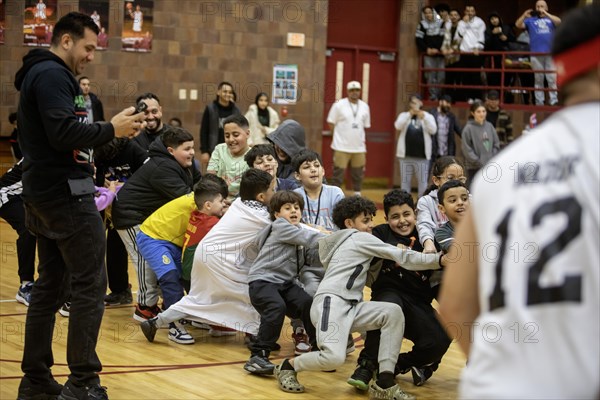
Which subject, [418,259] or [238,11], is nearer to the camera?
[418,259]

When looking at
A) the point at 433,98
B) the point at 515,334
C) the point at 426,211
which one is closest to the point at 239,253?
the point at 426,211

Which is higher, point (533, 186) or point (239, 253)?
point (533, 186)

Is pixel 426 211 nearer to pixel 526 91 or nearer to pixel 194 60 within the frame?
pixel 194 60

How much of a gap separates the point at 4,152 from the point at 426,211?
364 inches

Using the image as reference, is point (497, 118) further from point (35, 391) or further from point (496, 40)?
point (35, 391)

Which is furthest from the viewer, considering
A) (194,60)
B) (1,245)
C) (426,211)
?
(194,60)

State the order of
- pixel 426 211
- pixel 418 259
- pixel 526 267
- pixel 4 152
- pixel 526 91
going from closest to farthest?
pixel 526 267 < pixel 418 259 < pixel 426 211 < pixel 4 152 < pixel 526 91

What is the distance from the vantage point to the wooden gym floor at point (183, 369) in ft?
17.0

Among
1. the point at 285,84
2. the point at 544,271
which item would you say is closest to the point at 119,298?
the point at 544,271

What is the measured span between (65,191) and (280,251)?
1.84 m

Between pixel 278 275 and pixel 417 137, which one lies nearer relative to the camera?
A: pixel 278 275

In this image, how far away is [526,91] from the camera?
16.9 metres

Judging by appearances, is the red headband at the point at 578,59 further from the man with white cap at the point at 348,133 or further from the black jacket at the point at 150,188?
the man with white cap at the point at 348,133

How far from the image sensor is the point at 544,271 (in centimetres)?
184
